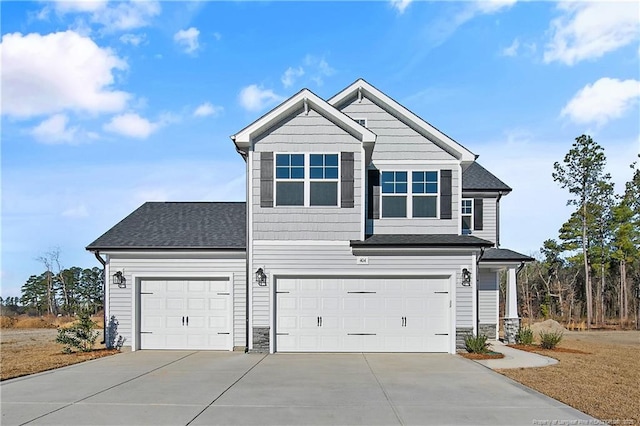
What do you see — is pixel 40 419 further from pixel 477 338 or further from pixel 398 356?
pixel 477 338

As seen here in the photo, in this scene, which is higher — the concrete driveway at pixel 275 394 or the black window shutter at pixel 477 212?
the black window shutter at pixel 477 212

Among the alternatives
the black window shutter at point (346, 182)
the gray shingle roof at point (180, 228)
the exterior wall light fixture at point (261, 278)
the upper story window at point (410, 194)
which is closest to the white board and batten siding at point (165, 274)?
the gray shingle roof at point (180, 228)

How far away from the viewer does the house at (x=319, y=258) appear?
47.8 ft

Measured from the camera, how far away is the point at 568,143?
1247 inches

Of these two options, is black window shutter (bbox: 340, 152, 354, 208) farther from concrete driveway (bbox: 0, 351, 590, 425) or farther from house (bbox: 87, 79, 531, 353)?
concrete driveway (bbox: 0, 351, 590, 425)

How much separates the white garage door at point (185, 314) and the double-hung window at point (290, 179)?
3099 mm

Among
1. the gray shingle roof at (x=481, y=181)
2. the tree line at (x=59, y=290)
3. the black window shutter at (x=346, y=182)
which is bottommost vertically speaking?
the tree line at (x=59, y=290)

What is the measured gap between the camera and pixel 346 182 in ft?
48.2

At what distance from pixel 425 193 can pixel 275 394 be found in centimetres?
841

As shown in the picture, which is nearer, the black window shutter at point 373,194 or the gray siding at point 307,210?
→ the gray siding at point 307,210

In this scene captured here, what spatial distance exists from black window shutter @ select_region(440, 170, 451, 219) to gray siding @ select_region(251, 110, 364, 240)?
2508mm

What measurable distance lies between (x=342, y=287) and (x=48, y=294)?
3210cm

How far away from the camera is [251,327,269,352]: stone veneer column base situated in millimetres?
14492

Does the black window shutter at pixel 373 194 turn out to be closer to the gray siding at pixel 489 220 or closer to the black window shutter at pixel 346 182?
the black window shutter at pixel 346 182
